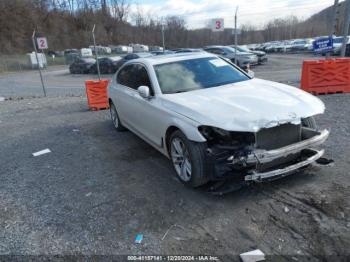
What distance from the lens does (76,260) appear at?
2771 mm

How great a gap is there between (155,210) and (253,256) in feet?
4.13

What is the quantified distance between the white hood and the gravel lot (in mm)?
940

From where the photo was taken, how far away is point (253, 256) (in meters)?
2.65

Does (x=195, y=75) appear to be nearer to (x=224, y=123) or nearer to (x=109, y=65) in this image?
(x=224, y=123)

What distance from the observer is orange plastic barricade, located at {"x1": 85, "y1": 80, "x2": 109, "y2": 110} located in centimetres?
947

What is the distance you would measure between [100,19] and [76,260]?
8275 centimetres

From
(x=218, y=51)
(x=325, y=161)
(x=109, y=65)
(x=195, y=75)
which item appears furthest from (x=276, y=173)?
(x=109, y=65)

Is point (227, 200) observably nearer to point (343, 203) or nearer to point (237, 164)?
point (237, 164)

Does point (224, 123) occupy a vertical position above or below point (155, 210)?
above

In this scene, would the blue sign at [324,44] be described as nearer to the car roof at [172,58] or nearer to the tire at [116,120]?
the car roof at [172,58]

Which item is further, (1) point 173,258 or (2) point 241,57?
(2) point 241,57

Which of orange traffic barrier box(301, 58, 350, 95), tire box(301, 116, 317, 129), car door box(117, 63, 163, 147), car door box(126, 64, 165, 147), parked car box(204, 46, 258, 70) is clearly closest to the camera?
tire box(301, 116, 317, 129)

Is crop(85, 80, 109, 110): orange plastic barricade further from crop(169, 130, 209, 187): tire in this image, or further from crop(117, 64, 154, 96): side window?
crop(169, 130, 209, 187): tire

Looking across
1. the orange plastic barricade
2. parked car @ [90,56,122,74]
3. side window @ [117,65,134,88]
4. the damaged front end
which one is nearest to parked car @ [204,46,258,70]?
parked car @ [90,56,122,74]
